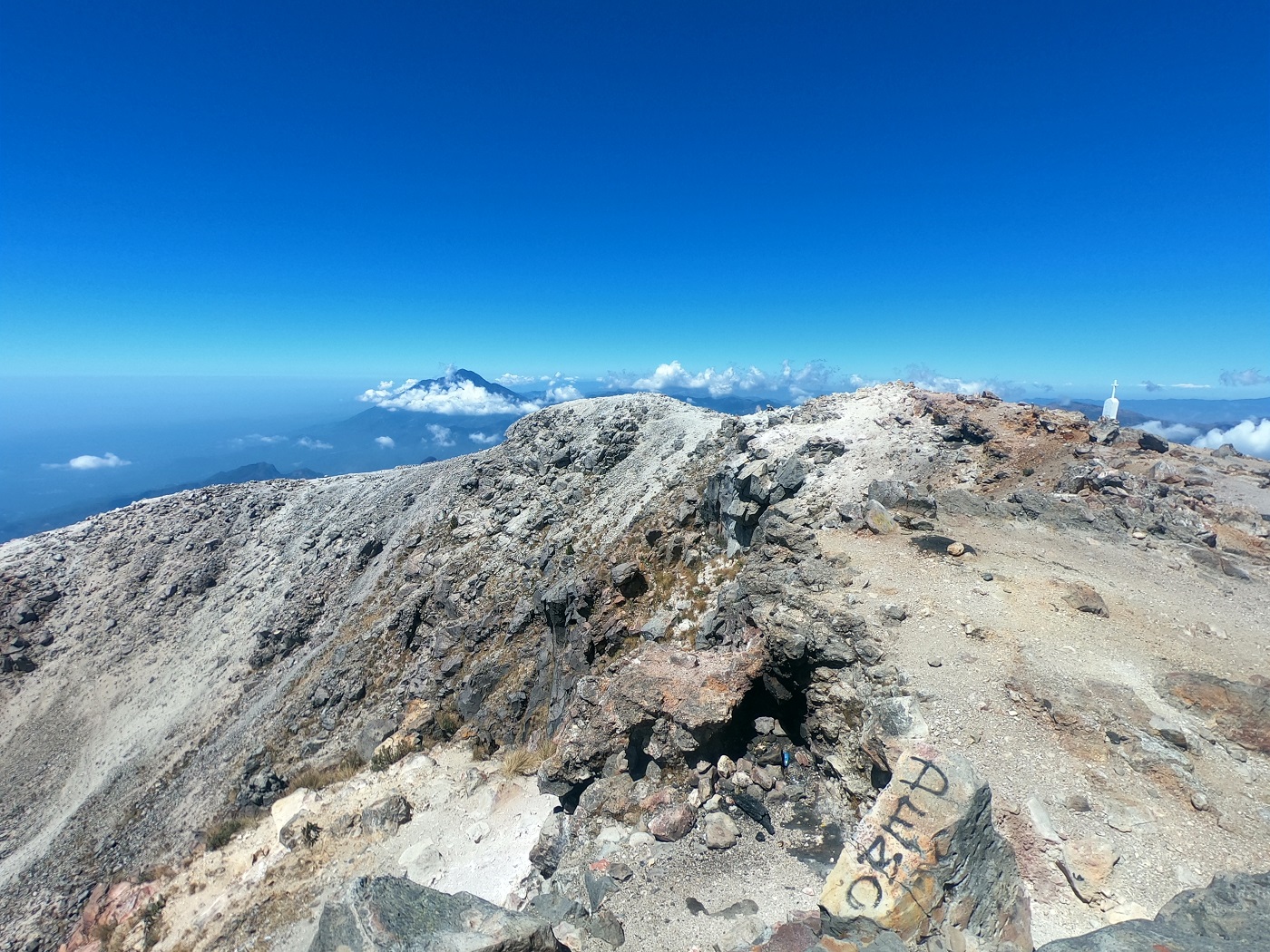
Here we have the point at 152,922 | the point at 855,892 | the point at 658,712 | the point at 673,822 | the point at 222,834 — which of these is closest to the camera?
the point at 855,892

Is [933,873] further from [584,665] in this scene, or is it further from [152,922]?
[152,922]

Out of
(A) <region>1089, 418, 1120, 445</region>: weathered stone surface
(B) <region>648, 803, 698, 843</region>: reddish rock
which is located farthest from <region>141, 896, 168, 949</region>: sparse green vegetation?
(A) <region>1089, 418, 1120, 445</region>: weathered stone surface

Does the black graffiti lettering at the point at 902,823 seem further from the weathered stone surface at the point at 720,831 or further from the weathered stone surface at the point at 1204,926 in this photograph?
the weathered stone surface at the point at 720,831

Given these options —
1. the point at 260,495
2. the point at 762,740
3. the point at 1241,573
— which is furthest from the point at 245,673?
the point at 1241,573

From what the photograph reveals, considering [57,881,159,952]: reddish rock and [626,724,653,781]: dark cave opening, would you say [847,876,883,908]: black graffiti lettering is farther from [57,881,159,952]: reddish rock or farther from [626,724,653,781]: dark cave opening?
[57,881,159,952]: reddish rock

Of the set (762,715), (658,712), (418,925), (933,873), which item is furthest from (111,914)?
(933,873)

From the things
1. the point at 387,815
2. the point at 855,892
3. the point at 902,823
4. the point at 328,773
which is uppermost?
the point at 902,823

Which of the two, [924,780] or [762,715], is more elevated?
[924,780]

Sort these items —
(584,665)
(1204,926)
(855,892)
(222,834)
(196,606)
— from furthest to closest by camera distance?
(196,606)
(584,665)
(222,834)
(855,892)
(1204,926)

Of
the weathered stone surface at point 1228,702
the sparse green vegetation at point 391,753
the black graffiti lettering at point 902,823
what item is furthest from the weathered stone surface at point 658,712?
the sparse green vegetation at point 391,753
